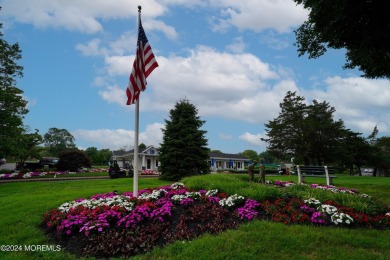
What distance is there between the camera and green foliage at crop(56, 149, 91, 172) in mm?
37406

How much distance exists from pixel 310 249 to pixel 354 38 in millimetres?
9175

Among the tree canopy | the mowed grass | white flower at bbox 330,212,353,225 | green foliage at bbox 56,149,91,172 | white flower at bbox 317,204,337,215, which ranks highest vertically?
the tree canopy

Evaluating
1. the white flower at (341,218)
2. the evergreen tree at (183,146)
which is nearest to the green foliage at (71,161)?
the evergreen tree at (183,146)

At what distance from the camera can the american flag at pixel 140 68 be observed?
8920 mm

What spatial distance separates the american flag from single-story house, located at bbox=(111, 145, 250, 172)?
A: 40.6 metres

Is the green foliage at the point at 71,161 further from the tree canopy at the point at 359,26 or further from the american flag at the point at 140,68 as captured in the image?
the tree canopy at the point at 359,26

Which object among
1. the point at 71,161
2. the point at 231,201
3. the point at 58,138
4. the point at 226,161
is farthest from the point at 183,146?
the point at 58,138

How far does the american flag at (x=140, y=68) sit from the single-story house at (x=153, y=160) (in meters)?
40.6

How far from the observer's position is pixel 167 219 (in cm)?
692

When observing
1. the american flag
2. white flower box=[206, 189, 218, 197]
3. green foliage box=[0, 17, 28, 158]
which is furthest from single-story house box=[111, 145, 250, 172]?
white flower box=[206, 189, 218, 197]

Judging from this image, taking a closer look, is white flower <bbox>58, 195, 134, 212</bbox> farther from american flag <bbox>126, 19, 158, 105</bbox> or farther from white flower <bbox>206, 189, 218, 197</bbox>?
american flag <bbox>126, 19, 158, 105</bbox>

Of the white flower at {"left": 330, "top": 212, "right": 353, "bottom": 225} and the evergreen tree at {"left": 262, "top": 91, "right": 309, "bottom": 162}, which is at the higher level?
the evergreen tree at {"left": 262, "top": 91, "right": 309, "bottom": 162}

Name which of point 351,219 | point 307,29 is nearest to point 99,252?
point 351,219

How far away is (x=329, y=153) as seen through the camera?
45.8 m
